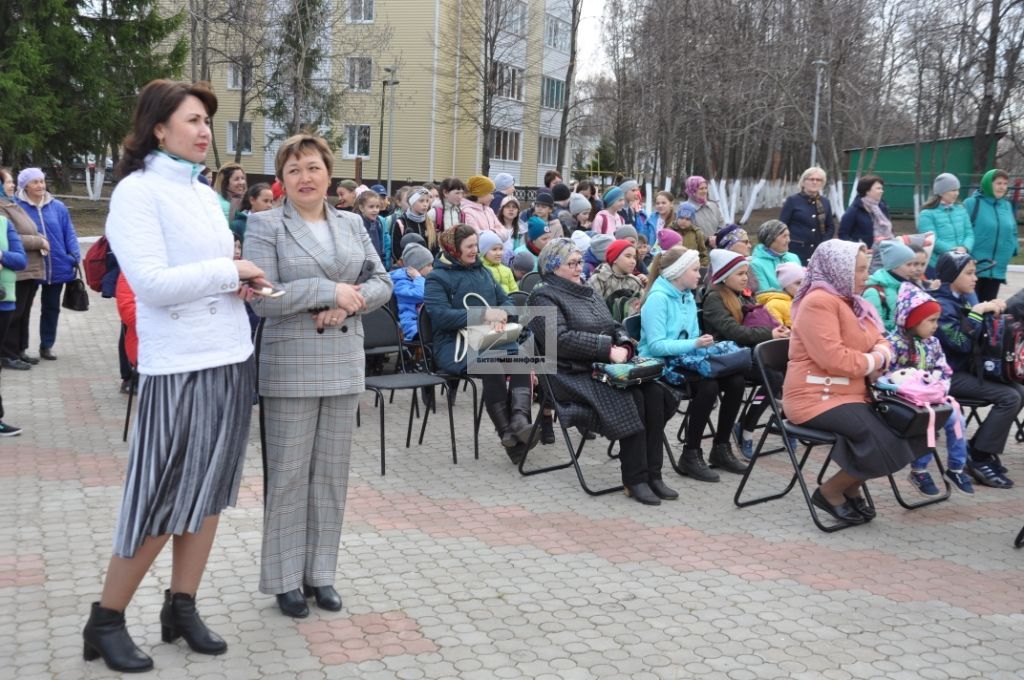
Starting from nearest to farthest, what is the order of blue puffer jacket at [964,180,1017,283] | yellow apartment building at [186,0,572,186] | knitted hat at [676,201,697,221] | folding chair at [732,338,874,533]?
folding chair at [732,338,874,533]
blue puffer jacket at [964,180,1017,283]
knitted hat at [676,201,697,221]
yellow apartment building at [186,0,572,186]

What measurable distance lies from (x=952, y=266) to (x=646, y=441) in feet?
7.85

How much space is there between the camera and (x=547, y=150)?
2462 inches

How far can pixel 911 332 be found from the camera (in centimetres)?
629

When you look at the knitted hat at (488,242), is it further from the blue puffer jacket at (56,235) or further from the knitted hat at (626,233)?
the blue puffer jacket at (56,235)

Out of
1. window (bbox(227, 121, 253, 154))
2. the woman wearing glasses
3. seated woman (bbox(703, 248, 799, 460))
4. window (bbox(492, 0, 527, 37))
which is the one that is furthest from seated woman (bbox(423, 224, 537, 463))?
window (bbox(227, 121, 253, 154))

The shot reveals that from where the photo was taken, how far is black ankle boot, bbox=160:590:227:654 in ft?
12.8

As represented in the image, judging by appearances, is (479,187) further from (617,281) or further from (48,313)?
(48,313)

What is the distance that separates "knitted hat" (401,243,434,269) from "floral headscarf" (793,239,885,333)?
401 centimetres

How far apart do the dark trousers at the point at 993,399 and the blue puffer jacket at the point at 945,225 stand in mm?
4010

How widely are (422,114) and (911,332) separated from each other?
45598 millimetres

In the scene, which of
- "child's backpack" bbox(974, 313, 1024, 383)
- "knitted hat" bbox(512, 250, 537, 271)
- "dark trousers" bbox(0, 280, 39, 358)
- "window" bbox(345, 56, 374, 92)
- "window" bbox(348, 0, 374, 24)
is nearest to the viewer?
"child's backpack" bbox(974, 313, 1024, 383)

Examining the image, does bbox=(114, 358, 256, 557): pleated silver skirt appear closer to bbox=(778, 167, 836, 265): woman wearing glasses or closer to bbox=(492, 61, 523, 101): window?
bbox=(778, 167, 836, 265): woman wearing glasses

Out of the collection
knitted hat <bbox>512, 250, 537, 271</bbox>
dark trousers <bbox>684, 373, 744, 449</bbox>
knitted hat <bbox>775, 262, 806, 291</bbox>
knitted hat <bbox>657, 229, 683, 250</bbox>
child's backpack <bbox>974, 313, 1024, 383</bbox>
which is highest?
knitted hat <bbox>657, 229, 683, 250</bbox>

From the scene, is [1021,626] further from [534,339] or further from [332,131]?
[332,131]
